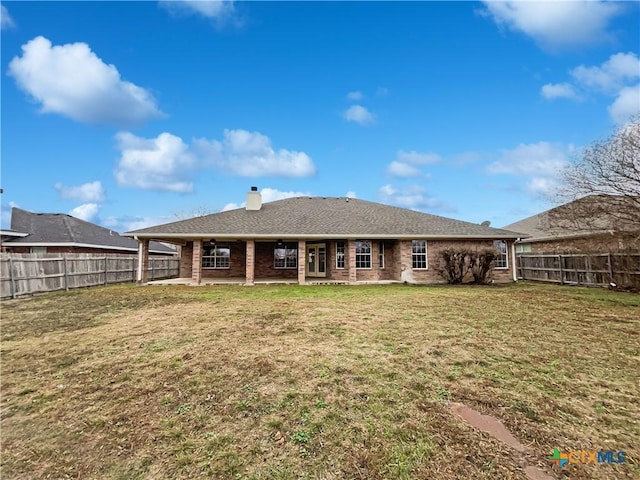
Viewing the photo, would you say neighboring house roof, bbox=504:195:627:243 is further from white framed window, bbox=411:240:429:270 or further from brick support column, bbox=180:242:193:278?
brick support column, bbox=180:242:193:278

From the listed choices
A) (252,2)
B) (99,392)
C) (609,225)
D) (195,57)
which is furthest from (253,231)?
(609,225)

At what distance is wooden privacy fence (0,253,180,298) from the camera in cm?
1126

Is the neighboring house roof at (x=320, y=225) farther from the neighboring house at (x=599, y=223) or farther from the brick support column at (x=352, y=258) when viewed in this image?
the neighboring house at (x=599, y=223)

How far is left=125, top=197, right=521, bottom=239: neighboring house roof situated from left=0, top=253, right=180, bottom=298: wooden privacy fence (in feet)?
7.13

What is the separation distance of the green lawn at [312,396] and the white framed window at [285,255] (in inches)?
454

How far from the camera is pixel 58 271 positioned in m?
13.1

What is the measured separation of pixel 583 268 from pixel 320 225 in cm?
1235

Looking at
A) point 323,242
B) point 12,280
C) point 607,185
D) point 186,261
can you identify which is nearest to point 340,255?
point 323,242

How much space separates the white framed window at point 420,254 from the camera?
1664cm


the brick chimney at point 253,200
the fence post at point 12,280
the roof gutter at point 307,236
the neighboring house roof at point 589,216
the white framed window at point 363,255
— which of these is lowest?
the fence post at point 12,280

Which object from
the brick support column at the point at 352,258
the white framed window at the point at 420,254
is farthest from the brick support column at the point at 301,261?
the white framed window at the point at 420,254

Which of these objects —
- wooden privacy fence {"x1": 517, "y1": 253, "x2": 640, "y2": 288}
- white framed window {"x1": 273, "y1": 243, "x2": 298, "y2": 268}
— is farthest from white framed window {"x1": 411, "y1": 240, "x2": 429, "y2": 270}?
white framed window {"x1": 273, "y1": 243, "x2": 298, "y2": 268}

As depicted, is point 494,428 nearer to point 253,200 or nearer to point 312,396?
point 312,396

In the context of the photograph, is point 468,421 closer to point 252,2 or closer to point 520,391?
point 520,391
